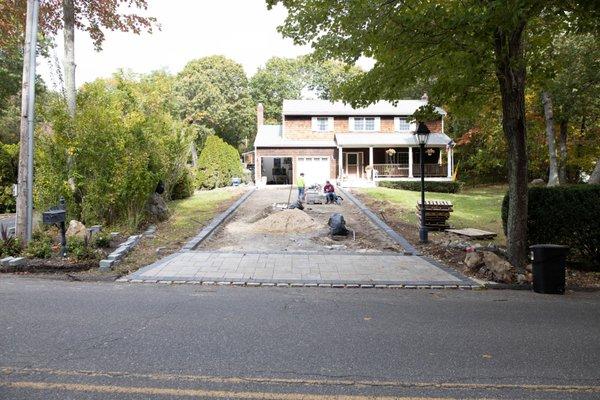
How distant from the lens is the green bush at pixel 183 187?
73.9ft

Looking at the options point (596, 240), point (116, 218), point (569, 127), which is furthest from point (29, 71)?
point (569, 127)

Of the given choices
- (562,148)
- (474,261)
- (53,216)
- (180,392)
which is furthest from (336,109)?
(180,392)

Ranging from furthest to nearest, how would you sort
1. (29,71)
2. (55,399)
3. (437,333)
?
(29,71) → (437,333) → (55,399)

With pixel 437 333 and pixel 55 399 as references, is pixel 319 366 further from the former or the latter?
pixel 55 399

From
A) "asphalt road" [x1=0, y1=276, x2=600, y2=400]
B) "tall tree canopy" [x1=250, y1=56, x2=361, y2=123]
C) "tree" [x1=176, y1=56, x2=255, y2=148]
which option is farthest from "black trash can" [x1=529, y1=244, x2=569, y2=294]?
"tall tree canopy" [x1=250, y1=56, x2=361, y2=123]

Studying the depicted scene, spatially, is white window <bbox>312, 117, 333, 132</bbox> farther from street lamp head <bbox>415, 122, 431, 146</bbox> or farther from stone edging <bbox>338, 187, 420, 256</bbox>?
street lamp head <bbox>415, 122, 431, 146</bbox>

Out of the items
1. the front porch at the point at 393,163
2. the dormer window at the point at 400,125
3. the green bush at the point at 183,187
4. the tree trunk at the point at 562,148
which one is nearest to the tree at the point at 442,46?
the green bush at the point at 183,187

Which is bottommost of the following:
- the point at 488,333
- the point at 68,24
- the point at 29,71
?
the point at 488,333

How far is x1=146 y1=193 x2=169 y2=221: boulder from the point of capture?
14.8m

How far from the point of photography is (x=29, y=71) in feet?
33.5

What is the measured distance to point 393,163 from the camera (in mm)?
34656

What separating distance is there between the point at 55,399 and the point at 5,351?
1.40 m

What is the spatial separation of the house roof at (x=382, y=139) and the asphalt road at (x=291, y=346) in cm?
2635

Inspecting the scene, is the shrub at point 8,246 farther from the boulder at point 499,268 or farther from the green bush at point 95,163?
the boulder at point 499,268
